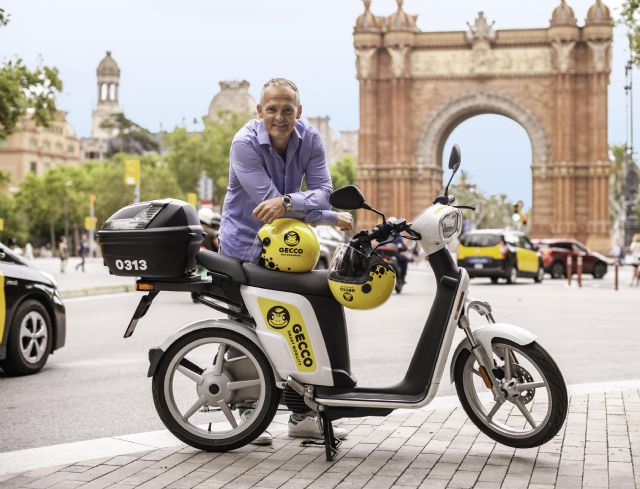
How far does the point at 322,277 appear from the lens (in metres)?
5.54

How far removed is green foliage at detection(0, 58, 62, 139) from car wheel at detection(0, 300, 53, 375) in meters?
16.1

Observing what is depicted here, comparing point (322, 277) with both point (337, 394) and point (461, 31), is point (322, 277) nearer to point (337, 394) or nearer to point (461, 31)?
point (337, 394)

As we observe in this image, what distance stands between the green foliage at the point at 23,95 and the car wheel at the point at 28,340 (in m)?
16.1

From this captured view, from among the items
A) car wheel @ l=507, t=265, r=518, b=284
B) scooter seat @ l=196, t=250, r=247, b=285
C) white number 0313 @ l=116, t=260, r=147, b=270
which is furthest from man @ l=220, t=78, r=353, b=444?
car wheel @ l=507, t=265, r=518, b=284

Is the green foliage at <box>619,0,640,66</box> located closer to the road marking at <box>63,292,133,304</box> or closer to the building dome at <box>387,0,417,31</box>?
the road marking at <box>63,292,133,304</box>

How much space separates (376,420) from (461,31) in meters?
57.9

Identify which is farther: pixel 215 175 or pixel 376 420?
pixel 215 175

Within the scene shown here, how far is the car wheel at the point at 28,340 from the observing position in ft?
29.4

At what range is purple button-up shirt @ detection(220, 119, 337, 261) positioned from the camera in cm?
569

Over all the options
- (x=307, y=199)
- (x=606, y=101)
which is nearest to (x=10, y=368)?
(x=307, y=199)

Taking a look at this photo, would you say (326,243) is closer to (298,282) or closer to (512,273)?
(512,273)

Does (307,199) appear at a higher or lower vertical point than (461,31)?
lower

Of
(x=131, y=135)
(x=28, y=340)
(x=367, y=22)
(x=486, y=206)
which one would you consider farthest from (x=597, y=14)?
(x=486, y=206)

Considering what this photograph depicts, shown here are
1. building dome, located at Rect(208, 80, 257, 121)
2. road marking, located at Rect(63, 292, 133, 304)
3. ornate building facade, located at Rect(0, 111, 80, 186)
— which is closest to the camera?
road marking, located at Rect(63, 292, 133, 304)
